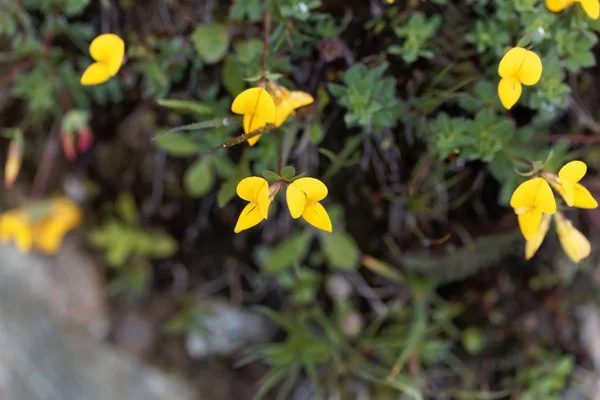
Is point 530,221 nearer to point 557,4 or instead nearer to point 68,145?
point 557,4

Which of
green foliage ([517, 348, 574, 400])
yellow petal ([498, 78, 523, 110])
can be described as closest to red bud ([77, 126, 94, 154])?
yellow petal ([498, 78, 523, 110])

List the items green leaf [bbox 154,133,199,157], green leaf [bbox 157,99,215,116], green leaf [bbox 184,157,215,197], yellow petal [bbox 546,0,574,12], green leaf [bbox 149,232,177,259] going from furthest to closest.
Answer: green leaf [bbox 149,232,177,259] < green leaf [bbox 184,157,215,197] < green leaf [bbox 154,133,199,157] < green leaf [bbox 157,99,215,116] < yellow petal [bbox 546,0,574,12]

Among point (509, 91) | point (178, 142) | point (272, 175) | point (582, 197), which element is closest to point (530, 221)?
point (582, 197)

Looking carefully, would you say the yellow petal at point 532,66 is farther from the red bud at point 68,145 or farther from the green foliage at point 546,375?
the red bud at point 68,145

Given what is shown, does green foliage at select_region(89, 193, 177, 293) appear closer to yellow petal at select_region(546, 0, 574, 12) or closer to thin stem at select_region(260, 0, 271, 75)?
thin stem at select_region(260, 0, 271, 75)

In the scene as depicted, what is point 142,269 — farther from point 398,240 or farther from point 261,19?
point 261,19
